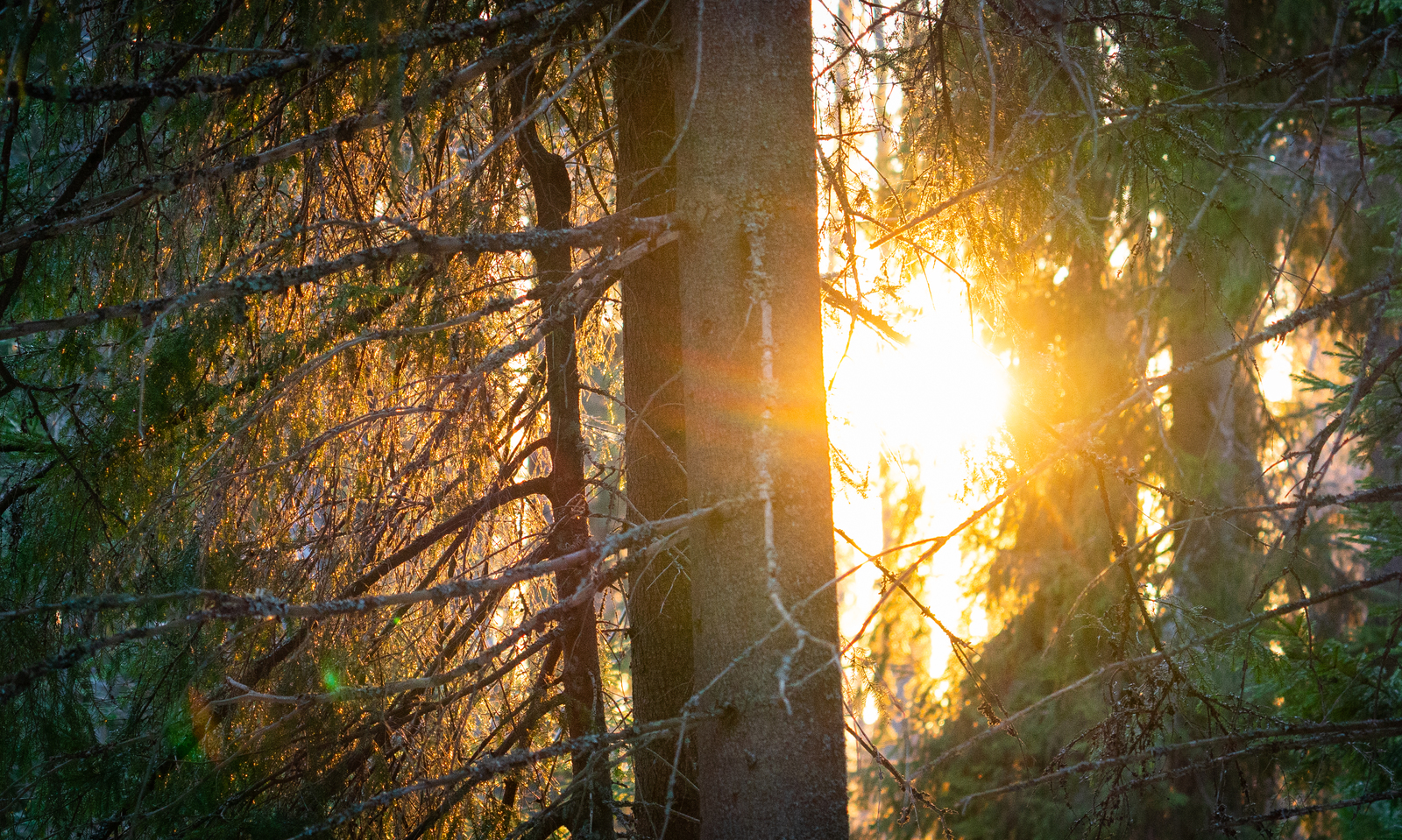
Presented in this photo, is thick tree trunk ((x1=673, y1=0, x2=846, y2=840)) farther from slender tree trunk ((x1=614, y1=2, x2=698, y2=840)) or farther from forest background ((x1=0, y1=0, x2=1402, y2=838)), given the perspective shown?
slender tree trunk ((x1=614, y1=2, x2=698, y2=840))

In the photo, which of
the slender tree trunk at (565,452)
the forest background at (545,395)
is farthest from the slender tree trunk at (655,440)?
the slender tree trunk at (565,452)

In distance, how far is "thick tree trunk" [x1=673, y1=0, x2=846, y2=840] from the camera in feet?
7.48

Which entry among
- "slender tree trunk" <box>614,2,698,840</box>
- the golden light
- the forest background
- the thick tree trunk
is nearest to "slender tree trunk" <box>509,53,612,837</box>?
the forest background

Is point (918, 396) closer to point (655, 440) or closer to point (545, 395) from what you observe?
point (655, 440)

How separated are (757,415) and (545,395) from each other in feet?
4.11

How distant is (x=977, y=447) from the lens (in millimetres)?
3383

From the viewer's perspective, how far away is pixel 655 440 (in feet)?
11.3

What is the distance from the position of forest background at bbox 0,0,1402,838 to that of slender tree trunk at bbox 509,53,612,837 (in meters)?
0.02

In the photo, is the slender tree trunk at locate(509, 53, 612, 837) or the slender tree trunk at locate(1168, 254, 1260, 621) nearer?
the slender tree trunk at locate(509, 53, 612, 837)

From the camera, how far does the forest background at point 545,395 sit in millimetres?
2291

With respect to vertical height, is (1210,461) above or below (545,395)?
below

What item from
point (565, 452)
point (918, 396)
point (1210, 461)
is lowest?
point (1210, 461)

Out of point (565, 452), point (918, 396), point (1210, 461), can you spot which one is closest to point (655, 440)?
point (565, 452)

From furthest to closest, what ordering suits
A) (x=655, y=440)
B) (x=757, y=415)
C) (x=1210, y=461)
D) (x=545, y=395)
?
(x=1210, y=461), (x=655, y=440), (x=545, y=395), (x=757, y=415)
